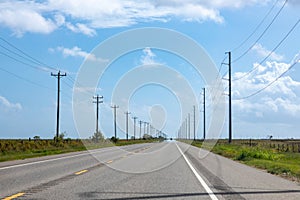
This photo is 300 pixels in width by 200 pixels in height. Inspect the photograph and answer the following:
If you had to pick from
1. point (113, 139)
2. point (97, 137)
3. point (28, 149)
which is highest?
point (97, 137)

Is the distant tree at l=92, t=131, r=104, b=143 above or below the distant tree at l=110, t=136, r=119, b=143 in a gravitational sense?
above

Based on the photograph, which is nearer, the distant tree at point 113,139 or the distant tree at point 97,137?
the distant tree at point 97,137

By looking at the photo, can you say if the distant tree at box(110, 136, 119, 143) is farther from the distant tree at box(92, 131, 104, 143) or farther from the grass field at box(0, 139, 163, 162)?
the grass field at box(0, 139, 163, 162)

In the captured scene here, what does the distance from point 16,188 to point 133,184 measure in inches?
142

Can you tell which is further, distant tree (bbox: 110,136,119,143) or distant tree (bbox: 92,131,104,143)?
distant tree (bbox: 110,136,119,143)

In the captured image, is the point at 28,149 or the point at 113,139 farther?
the point at 113,139

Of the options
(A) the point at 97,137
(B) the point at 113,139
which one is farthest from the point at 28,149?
(B) the point at 113,139

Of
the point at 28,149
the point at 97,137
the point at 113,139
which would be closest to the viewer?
the point at 28,149

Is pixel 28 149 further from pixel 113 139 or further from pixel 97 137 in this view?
pixel 113 139

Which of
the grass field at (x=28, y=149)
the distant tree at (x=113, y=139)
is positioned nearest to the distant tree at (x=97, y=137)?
the distant tree at (x=113, y=139)

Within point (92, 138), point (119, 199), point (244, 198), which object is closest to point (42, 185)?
point (119, 199)

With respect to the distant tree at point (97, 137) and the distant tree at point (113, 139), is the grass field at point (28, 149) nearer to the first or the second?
the distant tree at point (97, 137)

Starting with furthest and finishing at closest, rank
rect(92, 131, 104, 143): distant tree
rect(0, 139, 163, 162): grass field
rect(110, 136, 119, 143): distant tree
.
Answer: rect(110, 136, 119, 143): distant tree, rect(92, 131, 104, 143): distant tree, rect(0, 139, 163, 162): grass field

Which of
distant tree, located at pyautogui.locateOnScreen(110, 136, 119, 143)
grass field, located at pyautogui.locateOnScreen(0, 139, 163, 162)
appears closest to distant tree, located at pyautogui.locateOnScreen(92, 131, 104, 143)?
distant tree, located at pyautogui.locateOnScreen(110, 136, 119, 143)
